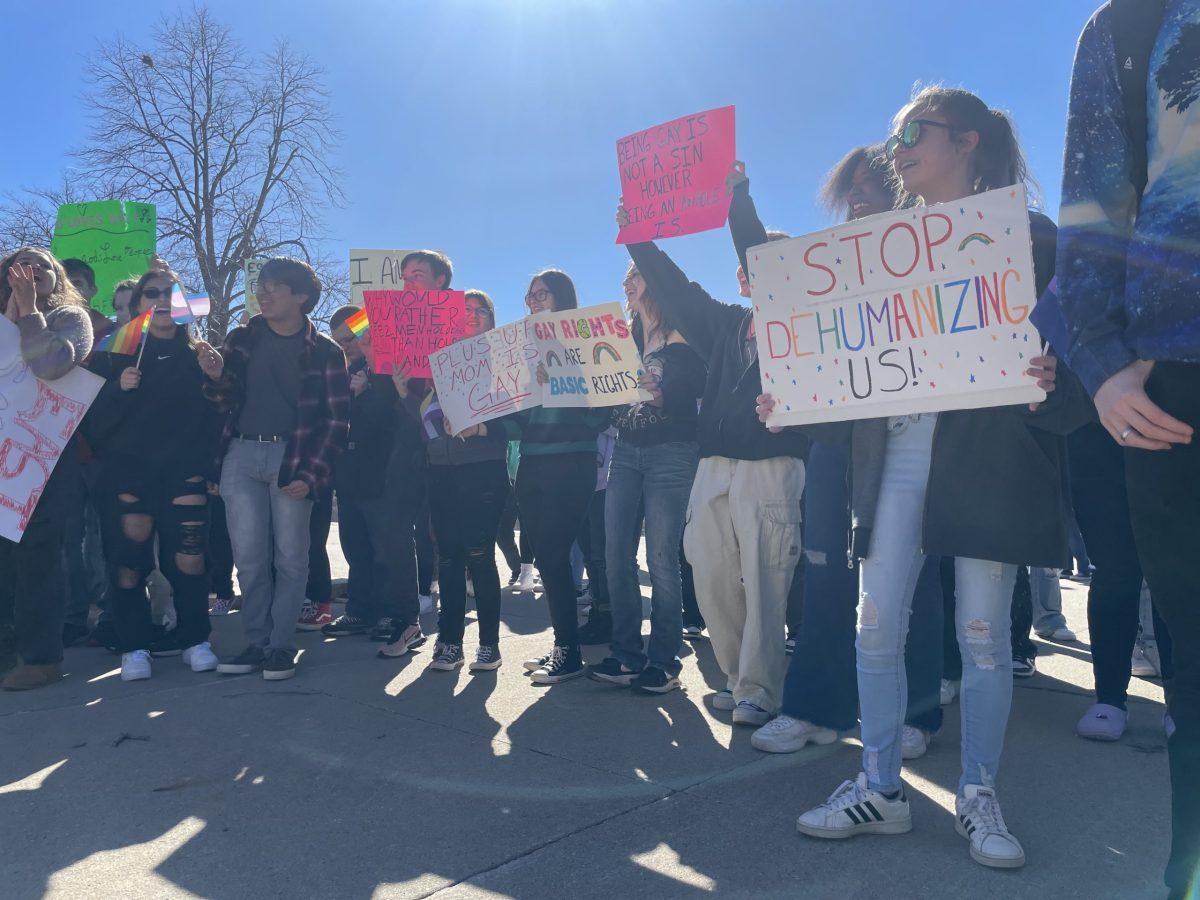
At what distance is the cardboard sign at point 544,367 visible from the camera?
4.54m

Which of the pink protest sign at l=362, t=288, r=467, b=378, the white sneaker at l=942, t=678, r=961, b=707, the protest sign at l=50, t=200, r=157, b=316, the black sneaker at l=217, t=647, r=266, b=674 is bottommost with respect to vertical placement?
the white sneaker at l=942, t=678, r=961, b=707

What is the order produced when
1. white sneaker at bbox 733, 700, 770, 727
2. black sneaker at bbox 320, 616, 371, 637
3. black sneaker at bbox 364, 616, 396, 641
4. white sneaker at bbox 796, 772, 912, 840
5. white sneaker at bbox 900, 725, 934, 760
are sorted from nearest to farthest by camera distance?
white sneaker at bbox 796, 772, 912, 840
white sneaker at bbox 900, 725, 934, 760
white sneaker at bbox 733, 700, 770, 727
black sneaker at bbox 364, 616, 396, 641
black sneaker at bbox 320, 616, 371, 637

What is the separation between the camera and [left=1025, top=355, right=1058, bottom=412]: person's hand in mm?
2477

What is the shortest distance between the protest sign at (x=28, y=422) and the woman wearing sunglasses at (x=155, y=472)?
196 millimetres

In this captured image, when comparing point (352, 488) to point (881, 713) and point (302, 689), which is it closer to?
point (302, 689)

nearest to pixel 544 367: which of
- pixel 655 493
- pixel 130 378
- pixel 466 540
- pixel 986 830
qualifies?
pixel 655 493

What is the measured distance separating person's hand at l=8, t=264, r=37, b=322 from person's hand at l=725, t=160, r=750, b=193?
3.36 m

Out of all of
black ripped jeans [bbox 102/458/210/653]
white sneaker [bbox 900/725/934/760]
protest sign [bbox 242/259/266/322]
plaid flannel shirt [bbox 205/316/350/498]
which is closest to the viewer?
white sneaker [bbox 900/725/934/760]

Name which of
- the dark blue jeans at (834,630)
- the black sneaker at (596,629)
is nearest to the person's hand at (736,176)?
the dark blue jeans at (834,630)

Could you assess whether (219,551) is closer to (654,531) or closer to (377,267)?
(377,267)

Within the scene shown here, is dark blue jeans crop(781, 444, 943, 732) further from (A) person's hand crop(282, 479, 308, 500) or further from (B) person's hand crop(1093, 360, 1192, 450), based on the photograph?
(A) person's hand crop(282, 479, 308, 500)

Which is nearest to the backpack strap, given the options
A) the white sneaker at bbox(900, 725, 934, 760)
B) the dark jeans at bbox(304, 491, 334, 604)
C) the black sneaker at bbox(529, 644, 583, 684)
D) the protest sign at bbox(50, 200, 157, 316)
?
the white sneaker at bbox(900, 725, 934, 760)

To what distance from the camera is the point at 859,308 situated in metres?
2.88

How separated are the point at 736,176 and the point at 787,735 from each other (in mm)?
2171
